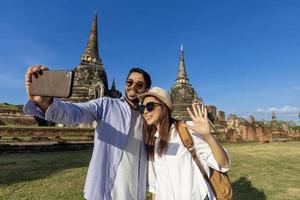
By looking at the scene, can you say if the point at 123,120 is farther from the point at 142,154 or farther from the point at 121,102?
the point at 142,154

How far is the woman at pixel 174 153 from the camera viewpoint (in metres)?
1.93

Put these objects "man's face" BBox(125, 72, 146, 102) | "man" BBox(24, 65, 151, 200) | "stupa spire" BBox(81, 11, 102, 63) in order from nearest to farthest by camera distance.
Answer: "man" BBox(24, 65, 151, 200) < "man's face" BBox(125, 72, 146, 102) < "stupa spire" BBox(81, 11, 102, 63)

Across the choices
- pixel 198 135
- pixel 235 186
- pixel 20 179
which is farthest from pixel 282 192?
pixel 20 179

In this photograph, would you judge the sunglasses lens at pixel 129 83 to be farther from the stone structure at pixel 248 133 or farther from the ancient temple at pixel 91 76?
the ancient temple at pixel 91 76

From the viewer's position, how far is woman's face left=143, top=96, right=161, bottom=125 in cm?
219

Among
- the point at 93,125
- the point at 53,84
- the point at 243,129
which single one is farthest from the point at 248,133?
the point at 53,84

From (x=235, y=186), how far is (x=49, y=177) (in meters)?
4.32

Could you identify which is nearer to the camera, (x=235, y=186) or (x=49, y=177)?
(x=235, y=186)

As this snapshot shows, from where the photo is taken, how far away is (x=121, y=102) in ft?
7.70

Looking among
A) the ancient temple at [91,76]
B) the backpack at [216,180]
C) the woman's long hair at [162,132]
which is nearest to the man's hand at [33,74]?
the woman's long hair at [162,132]

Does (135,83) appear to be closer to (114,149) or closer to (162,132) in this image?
(162,132)

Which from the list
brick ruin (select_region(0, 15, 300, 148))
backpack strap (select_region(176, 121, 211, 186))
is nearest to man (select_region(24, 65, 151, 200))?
backpack strap (select_region(176, 121, 211, 186))

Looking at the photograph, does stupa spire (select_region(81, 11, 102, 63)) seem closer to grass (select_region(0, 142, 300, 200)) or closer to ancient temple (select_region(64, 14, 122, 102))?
ancient temple (select_region(64, 14, 122, 102))

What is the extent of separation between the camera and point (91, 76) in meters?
32.6
